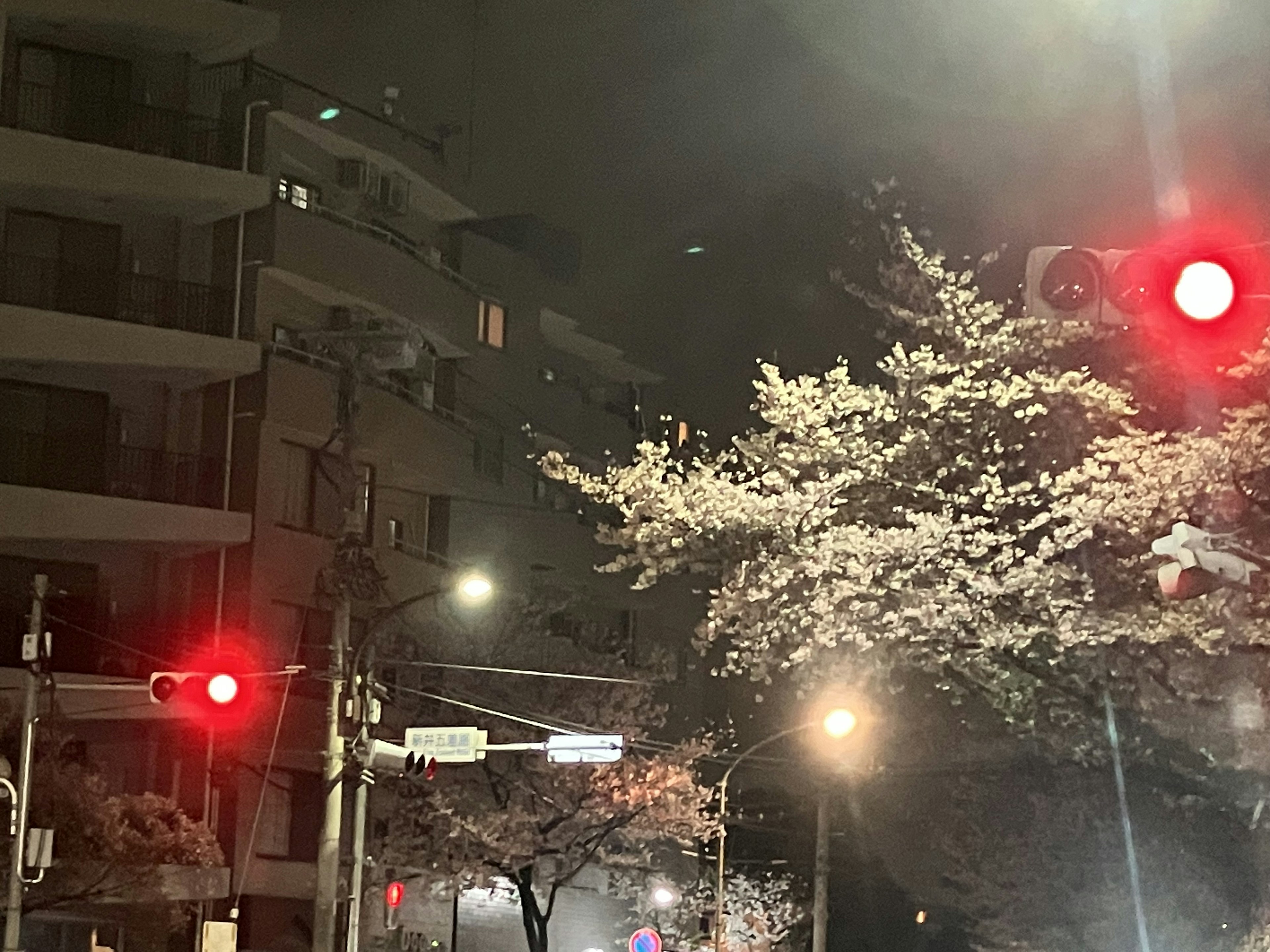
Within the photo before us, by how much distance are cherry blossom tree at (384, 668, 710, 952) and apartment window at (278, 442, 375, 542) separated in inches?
196

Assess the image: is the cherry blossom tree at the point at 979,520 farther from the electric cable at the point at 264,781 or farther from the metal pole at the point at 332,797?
the electric cable at the point at 264,781

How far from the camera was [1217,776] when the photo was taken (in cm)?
2173

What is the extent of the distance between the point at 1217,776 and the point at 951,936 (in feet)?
77.5

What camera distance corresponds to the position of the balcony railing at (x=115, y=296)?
26.8 meters

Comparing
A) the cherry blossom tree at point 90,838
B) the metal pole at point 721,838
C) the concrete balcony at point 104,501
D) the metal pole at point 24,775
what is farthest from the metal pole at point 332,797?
the metal pole at point 721,838

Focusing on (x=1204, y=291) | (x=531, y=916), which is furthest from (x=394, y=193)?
(x=1204, y=291)

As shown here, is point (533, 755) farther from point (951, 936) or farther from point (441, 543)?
point (951, 936)

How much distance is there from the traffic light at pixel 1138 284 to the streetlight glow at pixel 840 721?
45.5 feet

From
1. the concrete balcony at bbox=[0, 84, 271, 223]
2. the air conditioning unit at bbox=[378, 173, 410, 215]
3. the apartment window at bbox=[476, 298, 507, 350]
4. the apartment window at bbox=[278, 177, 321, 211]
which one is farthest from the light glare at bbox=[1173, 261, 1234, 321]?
the apartment window at bbox=[476, 298, 507, 350]

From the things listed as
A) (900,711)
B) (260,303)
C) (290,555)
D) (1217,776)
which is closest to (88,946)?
(290,555)

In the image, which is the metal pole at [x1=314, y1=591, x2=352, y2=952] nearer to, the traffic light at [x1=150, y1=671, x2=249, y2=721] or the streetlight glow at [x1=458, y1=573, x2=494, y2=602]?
the streetlight glow at [x1=458, y1=573, x2=494, y2=602]

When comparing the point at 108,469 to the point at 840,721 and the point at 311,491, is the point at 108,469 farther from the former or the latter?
the point at 840,721

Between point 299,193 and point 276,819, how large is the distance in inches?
499

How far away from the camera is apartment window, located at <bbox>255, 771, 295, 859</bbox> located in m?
28.8
